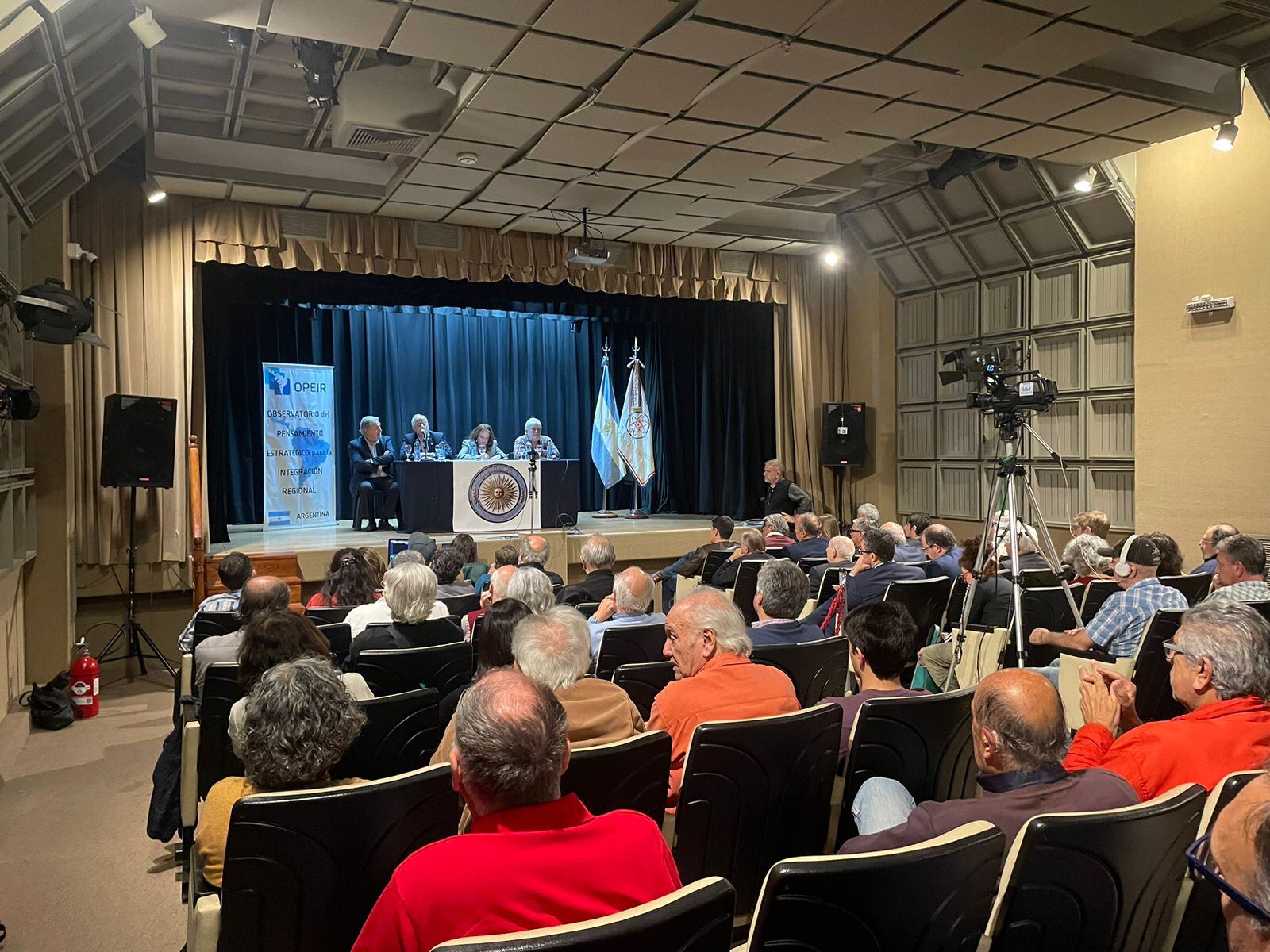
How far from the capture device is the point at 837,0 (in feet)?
14.0

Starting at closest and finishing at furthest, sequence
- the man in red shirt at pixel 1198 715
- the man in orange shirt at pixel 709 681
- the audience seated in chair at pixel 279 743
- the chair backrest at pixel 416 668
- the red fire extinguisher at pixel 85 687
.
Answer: the audience seated in chair at pixel 279 743 → the man in red shirt at pixel 1198 715 → the man in orange shirt at pixel 709 681 → the chair backrest at pixel 416 668 → the red fire extinguisher at pixel 85 687

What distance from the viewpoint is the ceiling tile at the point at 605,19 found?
432 cm

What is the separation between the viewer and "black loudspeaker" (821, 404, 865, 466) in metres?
10.1

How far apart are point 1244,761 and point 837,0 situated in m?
3.63

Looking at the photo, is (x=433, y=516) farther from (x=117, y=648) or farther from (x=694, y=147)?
(x=694, y=147)

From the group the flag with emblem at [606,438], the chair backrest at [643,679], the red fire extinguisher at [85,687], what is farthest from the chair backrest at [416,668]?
the flag with emblem at [606,438]

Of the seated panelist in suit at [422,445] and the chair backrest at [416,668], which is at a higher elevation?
the seated panelist in suit at [422,445]

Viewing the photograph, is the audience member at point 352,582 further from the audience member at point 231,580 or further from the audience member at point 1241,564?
the audience member at point 1241,564

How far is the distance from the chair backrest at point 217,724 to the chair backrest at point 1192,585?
12.9 ft

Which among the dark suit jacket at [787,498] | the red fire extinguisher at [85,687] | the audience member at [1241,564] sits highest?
the dark suit jacket at [787,498]

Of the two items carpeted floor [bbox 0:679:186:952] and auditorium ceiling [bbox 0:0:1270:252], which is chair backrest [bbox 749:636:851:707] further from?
auditorium ceiling [bbox 0:0:1270:252]

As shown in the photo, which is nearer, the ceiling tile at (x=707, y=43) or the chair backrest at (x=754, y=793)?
the chair backrest at (x=754, y=793)

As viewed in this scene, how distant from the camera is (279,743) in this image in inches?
74.5

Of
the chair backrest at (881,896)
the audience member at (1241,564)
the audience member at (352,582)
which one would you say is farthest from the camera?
the audience member at (352,582)
